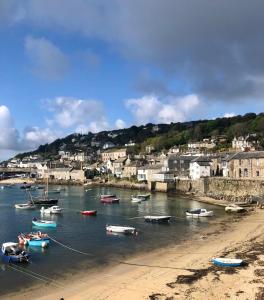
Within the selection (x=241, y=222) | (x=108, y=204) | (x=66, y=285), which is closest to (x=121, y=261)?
(x=66, y=285)

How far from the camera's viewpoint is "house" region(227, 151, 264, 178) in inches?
2840

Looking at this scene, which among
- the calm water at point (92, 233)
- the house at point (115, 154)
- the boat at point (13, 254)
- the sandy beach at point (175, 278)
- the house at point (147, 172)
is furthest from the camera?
the house at point (115, 154)

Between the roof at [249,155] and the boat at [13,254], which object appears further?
the roof at [249,155]

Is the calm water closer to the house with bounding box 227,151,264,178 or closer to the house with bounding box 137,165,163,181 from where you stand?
→ the house with bounding box 227,151,264,178

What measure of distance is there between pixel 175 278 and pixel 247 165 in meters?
51.8

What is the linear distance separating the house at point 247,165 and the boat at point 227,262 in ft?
149

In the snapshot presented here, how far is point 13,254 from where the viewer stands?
31938mm

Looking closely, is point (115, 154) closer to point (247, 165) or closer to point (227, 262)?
point (247, 165)

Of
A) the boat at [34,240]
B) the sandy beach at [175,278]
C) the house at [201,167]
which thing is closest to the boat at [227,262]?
the sandy beach at [175,278]

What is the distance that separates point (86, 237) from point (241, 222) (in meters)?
18.0

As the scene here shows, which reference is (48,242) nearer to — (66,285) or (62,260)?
(62,260)

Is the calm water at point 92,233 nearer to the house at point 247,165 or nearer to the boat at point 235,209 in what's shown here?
the boat at point 235,209

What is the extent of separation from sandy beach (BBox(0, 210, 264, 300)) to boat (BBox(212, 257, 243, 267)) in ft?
1.33

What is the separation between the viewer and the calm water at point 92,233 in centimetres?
3017
